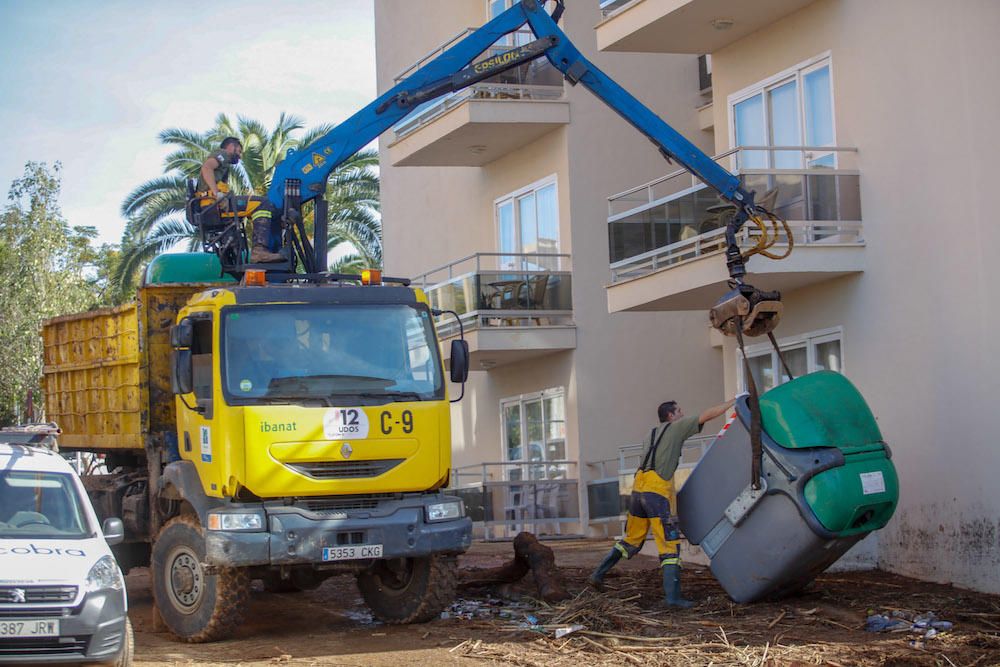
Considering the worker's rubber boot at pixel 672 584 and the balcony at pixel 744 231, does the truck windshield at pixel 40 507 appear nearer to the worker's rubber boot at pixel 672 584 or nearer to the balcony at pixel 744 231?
the worker's rubber boot at pixel 672 584

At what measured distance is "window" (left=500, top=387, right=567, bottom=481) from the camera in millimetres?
23141

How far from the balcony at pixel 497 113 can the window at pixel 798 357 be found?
6.95 meters

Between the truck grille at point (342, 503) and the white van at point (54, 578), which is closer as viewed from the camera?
the white van at point (54, 578)

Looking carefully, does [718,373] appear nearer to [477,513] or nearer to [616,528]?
[616,528]

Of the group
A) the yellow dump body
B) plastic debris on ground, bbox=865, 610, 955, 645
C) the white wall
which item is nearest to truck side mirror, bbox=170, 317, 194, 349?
the yellow dump body

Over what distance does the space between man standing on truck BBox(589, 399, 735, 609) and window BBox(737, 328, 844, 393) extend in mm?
3763

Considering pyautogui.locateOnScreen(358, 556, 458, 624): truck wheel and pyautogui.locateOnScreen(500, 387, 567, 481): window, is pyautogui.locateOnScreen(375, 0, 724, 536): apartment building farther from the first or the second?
pyautogui.locateOnScreen(358, 556, 458, 624): truck wheel

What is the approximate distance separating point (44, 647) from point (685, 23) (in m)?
11.5

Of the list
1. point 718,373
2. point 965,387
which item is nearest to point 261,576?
point 965,387

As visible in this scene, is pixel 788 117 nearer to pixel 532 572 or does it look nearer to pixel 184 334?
pixel 532 572

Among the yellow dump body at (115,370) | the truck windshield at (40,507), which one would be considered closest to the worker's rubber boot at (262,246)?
the yellow dump body at (115,370)

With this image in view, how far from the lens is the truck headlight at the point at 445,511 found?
1203cm

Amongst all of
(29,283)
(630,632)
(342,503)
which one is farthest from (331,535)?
(29,283)

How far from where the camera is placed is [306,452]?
456 inches
